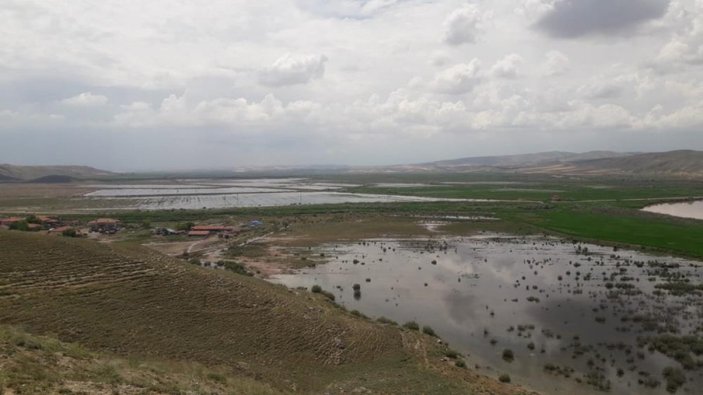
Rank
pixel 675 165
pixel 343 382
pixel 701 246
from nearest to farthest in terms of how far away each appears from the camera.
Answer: pixel 343 382 < pixel 701 246 < pixel 675 165

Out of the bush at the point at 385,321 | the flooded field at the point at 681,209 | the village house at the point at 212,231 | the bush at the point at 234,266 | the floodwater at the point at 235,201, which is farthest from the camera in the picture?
the floodwater at the point at 235,201

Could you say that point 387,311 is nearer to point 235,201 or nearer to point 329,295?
point 329,295

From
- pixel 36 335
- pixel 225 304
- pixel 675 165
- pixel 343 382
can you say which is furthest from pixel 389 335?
pixel 675 165

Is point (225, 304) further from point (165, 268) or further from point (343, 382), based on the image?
point (343, 382)

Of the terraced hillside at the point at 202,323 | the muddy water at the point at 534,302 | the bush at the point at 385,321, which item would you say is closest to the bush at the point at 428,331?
the muddy water at the point at 534,302

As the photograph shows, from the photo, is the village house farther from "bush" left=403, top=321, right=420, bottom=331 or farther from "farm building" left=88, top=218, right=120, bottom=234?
"bush" left=403, top=321, right=420, bottom=331

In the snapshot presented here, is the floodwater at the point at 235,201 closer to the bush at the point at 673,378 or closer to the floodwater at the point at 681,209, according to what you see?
the floodwater at the point at 681,209
